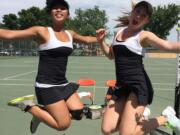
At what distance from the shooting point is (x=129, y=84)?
540 centimetres

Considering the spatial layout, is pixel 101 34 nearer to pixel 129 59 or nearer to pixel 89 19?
pixel 129 59

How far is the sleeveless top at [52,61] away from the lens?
5.93 meters

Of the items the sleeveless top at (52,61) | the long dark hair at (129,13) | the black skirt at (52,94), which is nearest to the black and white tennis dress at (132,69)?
the long dark hair at (129,13)

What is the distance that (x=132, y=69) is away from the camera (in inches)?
214

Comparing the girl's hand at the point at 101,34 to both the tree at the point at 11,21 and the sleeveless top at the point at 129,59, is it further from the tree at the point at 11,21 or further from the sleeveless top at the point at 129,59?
the tree at the point at 11,21

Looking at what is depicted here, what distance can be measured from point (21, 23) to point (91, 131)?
242ft

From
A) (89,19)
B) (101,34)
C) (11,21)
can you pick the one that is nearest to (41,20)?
(11,21)

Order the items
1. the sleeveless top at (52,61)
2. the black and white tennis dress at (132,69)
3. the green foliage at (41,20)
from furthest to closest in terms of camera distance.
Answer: the green foliage at (41,20) < the sleeveless top at (52,61) < the black and white tennis dress at (132,69)

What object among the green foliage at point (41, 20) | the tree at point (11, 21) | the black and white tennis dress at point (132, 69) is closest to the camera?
the black and white tennis dress at point (132, 69)

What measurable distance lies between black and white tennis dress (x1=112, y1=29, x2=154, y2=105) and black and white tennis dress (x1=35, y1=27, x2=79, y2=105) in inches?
32.8

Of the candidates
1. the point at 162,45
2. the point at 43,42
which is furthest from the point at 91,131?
the point at 162,45

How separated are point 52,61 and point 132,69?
1.17 meters

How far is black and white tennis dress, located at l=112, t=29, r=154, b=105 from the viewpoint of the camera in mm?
5348

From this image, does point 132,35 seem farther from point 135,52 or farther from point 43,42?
point 43,42
